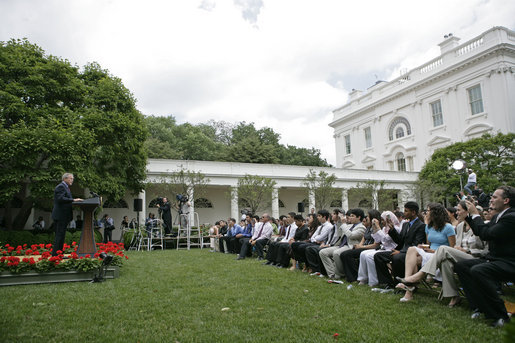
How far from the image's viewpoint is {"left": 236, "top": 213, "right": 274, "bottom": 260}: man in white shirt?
11.2 m

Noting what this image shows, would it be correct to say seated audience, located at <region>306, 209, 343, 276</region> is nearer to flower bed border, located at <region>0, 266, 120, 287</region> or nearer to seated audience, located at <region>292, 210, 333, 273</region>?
seated audience, located at <region>292, 210, 333, 273</region>

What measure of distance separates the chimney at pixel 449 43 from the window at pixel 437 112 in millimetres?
4392

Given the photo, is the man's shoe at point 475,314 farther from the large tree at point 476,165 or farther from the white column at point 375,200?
the white column at point 375,200

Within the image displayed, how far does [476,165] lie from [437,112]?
958 cm

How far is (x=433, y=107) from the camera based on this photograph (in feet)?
104

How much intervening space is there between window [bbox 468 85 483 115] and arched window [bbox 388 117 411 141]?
6103mm

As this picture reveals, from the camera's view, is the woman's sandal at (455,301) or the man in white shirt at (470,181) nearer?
the woman's sandal at (455,301)

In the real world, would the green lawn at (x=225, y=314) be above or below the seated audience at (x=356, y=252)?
below

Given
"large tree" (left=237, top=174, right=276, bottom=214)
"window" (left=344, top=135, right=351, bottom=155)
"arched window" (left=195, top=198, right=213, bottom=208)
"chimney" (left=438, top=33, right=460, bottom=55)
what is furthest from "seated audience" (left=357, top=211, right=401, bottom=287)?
"window" (left=344, top=135, right=351, bottom=155)

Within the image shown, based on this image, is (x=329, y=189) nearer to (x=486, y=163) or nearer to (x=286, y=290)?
(x=486, y=163)

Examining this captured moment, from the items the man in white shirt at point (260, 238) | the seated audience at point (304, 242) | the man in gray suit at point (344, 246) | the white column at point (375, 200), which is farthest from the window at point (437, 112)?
the man in gray suit at point (344, 246)

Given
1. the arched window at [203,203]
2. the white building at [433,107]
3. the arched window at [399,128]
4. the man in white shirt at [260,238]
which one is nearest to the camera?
the man in white shirt at [260,238]

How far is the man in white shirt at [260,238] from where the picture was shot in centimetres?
1121

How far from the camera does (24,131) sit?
45.8ft
